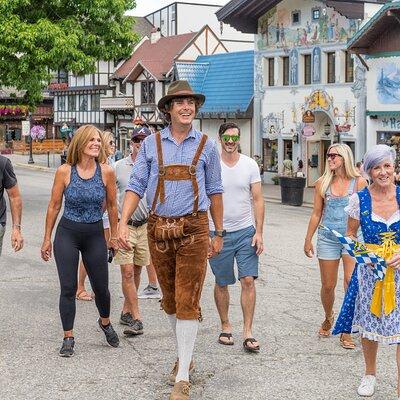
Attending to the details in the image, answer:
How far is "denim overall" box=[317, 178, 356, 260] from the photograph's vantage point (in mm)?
7352

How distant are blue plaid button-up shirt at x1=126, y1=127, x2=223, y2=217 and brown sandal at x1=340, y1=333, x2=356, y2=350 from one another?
194 cm

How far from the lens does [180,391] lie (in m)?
5.57

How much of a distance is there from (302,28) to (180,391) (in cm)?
2829

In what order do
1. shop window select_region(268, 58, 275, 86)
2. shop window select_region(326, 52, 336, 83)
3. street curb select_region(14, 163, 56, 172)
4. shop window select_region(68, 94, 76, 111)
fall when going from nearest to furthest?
shop window select_region(326, 52, 336, 83) < shop window select_region(268, 58, 275, 86) < street curb select_region(14, 163, 56, 172) < shop window select_region(68, 94, 76, 111)

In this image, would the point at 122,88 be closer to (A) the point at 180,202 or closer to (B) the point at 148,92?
(B) the point at 148,92

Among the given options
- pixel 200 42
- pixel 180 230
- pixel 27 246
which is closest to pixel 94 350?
pixel 180 230

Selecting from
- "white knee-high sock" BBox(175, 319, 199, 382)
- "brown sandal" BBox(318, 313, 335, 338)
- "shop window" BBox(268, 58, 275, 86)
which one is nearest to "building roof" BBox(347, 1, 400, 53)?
"shop window" BBox(268, 58, 275, 86)

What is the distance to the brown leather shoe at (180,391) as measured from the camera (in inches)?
218

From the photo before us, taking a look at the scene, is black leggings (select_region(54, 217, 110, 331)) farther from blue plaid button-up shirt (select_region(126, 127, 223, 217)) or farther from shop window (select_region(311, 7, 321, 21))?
shop window (select_region(311, 7, 321, 21))

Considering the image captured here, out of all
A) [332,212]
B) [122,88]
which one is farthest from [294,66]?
[332,212]

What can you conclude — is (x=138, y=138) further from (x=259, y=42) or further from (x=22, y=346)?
(x=259, y=42)

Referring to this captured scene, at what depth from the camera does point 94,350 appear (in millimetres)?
6965

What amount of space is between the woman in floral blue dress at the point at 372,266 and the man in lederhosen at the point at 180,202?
3.42ft

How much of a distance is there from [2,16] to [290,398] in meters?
17.6
